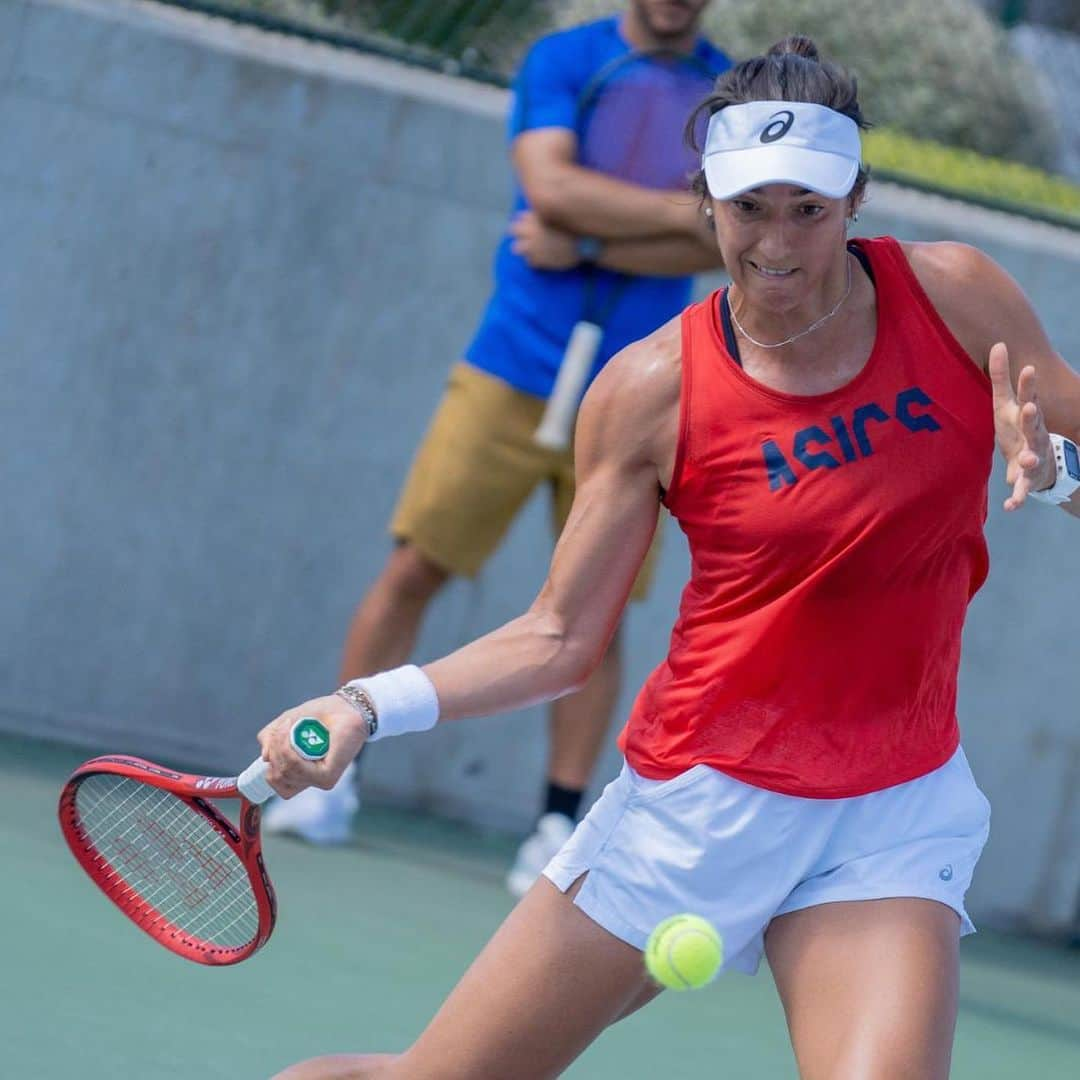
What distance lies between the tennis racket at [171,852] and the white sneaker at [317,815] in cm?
198

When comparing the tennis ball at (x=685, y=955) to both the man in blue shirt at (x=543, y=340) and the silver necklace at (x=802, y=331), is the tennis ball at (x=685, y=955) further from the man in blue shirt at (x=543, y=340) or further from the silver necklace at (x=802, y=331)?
the man in blue shirt at (x=543, y=340)

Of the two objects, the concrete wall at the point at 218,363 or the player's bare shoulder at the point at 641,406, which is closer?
the player's bare shoulder at the point at 641,406

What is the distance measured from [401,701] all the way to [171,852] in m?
0.55

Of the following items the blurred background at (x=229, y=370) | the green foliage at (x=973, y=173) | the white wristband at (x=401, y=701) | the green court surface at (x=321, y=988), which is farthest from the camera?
the green foliage at (x=973, y=173)

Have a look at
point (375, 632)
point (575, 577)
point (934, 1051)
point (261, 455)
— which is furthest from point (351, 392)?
point (934, 1051)

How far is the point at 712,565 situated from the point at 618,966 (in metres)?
0.57

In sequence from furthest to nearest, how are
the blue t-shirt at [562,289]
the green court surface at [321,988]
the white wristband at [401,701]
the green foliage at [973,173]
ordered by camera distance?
the green foliage at [973,173]
the blue t-shirt at [562,289]
the green court surface at [321,988]
the white wristband at [401,701]

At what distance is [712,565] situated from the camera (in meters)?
3.09

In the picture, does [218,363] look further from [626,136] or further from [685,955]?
[685,955]

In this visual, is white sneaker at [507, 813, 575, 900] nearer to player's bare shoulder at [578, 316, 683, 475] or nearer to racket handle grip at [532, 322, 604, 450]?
racket handle grip at [532, 322, 604, 450]

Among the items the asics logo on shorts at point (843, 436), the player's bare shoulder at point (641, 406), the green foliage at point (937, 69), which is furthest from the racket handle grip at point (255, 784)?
the green foliage at point (937, 69)

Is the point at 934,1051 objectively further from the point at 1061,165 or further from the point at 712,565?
the point at 1061,165

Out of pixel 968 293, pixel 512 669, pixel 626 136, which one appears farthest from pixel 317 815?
pixel 968 293

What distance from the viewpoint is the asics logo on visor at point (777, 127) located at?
2898 mm
